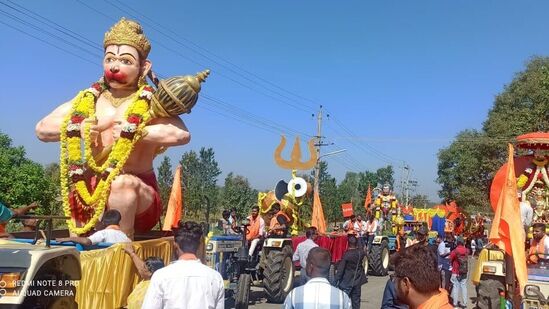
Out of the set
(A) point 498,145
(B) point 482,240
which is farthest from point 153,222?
(A) point 498,145

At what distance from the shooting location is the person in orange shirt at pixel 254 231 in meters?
9.49

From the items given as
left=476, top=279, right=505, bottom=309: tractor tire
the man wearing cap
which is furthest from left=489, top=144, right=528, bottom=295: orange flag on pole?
the man wearing cap

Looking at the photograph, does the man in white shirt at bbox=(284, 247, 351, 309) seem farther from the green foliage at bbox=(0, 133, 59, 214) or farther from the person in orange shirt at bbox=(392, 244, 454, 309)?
the green foliage at bbox=(0, 133, 59, 214)

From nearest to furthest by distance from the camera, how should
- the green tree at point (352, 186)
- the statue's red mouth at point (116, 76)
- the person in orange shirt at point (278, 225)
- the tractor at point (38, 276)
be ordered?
the tractor at point (38, 276)
the statue's red mouth at point (116, 76)
the person in orange shirt at point (278, 225)
the green tree at point (352, 186)

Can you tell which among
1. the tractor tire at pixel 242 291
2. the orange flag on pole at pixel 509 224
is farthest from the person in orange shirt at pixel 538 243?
the tractor tire at pixel 242 291

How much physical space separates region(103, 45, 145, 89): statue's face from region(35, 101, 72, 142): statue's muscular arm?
0.64 meters

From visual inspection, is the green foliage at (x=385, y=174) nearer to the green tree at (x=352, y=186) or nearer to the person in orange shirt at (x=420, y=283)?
the green tree at (x=352, y=186)

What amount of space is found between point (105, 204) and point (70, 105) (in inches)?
57.3

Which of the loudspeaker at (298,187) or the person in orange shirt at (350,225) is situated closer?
the loudspeaker at (298,187)

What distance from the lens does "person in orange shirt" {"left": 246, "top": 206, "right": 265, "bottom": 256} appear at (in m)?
9.49

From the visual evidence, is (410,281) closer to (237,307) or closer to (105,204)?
(105,204)

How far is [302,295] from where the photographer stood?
332cm

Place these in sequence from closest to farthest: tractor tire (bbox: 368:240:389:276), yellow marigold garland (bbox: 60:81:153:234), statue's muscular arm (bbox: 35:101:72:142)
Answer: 1. yellow marigold garland (bbox: 60:81:153:234)
2. statue's muscular arm (bbox: 35:101:72:142)
3. tractor tire (bbox: 368:240:389:276)

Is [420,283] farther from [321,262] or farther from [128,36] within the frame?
[128,36]
